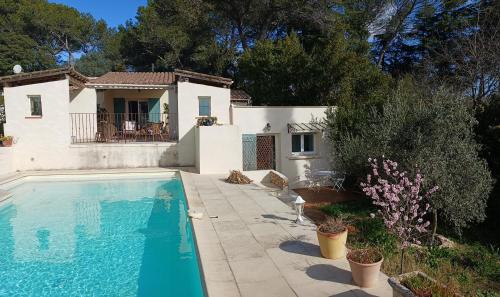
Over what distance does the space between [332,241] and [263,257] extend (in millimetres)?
1159

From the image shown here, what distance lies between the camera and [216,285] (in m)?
4.89

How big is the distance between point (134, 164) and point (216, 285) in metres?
13.3

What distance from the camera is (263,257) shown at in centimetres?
586

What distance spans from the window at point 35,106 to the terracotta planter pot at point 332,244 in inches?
609

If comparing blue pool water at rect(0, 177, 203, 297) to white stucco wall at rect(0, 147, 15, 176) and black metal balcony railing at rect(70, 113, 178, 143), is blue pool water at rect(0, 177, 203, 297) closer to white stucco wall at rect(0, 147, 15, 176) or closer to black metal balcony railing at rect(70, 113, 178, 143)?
white stucco wall at rect(0, 147, 15, 176)

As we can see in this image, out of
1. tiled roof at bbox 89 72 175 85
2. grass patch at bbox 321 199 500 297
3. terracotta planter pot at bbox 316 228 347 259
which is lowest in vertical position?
grass patch at bbox 321 199 500 297

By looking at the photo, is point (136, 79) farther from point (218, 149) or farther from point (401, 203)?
point (401, 203)

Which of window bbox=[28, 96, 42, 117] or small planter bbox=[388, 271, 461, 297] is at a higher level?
window bbox=[28, 96, 42, 117]

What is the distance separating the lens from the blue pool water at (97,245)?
6.11 m

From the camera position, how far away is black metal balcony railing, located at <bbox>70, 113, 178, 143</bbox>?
18.5 meters

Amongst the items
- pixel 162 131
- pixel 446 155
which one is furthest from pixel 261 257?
pixel 162 131

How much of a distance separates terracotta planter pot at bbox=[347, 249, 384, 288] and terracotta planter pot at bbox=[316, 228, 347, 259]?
801mm

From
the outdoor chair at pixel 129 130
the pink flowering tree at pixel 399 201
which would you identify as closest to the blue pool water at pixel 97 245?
the pink flowering tree at pixel 399 201

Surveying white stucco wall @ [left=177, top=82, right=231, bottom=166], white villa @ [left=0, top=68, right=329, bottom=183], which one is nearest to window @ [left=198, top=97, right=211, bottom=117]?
white villa @ [left=0, top=68, right=329, bottom=183]
